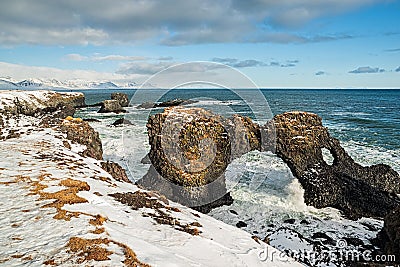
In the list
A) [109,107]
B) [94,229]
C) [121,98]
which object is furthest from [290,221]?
[121,98]

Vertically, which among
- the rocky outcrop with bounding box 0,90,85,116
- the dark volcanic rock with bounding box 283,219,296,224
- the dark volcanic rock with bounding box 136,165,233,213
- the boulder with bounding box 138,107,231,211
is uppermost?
the rocky outcrop with bounding box 0,90,85,116

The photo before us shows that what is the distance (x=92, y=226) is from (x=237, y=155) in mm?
13202

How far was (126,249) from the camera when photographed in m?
6.00

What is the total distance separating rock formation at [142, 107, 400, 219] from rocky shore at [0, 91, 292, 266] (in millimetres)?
5394

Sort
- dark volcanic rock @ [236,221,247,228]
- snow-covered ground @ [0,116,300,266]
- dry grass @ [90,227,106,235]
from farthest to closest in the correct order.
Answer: dark volcanic rock @ [236,221,247,228]
dry grass @ [90,227,106,235]
snow-covered ground @ [0,116,300,266]

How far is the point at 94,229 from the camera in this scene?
6.68 m

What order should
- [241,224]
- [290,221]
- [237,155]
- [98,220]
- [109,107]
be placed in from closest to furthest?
[98,220] < [241,224] < [290,221] < [237,155] < [109,107]

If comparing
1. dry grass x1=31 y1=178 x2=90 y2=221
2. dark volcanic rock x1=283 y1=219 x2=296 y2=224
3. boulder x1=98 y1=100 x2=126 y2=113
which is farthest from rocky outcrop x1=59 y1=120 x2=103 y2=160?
boulder x1=98 y1=100 x2=126 y2=113

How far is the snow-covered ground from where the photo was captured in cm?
569

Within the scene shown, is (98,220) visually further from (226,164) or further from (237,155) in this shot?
(237,155)

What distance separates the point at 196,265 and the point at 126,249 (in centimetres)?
153

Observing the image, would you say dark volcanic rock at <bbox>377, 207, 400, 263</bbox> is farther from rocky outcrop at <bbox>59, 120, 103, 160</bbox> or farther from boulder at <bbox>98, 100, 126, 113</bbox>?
boulder at <bbox>98, 100, 126, 113</bbox>

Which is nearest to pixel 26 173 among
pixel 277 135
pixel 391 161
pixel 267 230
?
pixel 267 230

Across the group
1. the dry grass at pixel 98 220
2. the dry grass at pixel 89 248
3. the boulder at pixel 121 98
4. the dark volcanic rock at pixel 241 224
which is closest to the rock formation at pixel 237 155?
the dark volcanic rock at pixel 241 224
